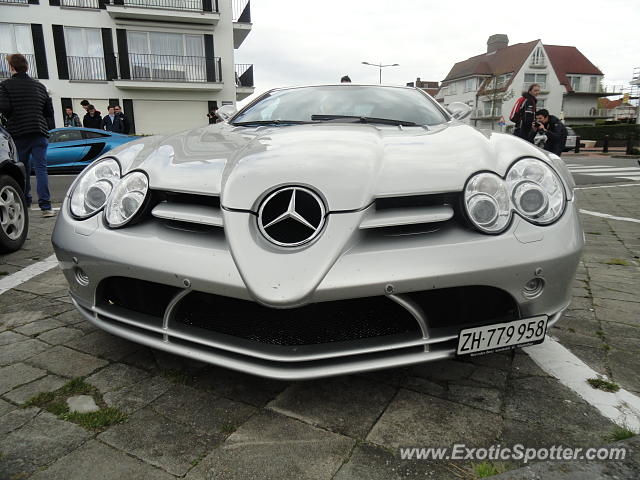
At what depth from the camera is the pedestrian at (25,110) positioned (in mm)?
4895

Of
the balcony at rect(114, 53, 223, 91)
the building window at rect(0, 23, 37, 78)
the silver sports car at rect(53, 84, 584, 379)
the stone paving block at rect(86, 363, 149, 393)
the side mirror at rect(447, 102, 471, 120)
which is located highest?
the building window at rect(0, 23, 37, 78)

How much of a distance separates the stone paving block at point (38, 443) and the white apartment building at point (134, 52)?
74.2 feet

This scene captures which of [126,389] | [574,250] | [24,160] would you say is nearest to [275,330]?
[126,389]

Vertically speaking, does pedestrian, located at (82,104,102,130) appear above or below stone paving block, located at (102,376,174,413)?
above

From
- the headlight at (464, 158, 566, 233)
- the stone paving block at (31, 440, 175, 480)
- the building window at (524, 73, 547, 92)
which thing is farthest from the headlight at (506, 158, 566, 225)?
the building window at (524, 73, 547, 92)

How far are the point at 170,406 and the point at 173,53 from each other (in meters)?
24.0

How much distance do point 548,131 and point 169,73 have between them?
1949 cm

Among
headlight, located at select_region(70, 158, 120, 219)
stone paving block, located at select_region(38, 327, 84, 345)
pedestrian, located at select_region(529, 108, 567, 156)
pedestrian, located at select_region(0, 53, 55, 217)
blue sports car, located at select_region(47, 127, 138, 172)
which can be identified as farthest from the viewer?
blue sports car, located at select_region(47, 127, 138, 172)

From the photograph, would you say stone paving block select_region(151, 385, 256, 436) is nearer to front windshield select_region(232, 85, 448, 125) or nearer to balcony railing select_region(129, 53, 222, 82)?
front windshield select_region(232, 85, 448, 125)

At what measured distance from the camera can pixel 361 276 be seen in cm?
146

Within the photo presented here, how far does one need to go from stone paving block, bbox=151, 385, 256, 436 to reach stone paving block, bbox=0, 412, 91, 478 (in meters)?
0.27

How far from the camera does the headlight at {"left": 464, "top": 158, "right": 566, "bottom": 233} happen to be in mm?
1657

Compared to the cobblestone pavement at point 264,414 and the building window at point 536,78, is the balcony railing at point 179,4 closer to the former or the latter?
the cobblestone pavement at point 264,414

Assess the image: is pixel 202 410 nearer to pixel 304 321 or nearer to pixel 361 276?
pixel 304 321
